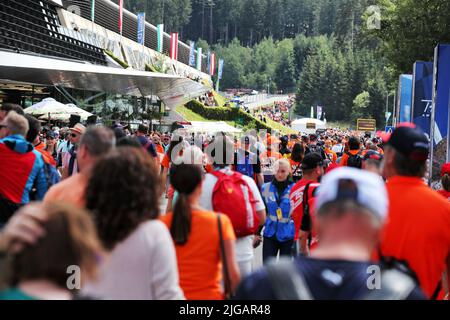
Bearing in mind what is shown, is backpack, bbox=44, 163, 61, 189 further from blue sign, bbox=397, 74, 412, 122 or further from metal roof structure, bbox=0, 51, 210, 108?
metal roof structure, bbox=0, 51, 210, 108

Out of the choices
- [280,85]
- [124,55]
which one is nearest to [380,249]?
[124,55]

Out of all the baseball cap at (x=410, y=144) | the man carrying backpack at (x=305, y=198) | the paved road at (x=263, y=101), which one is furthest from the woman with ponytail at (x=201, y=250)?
the paved road at (x=263, y=101)

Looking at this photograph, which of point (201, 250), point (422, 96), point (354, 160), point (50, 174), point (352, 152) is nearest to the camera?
point (201, 250)

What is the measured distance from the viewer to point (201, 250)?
4.48 metres

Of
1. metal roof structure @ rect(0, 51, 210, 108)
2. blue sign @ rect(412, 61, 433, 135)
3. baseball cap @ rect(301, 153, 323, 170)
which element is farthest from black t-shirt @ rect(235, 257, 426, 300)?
metal roof structure @ rect(0, 51, 210, 108)

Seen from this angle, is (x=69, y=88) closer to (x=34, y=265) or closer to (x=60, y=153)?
(x=60, y=153)

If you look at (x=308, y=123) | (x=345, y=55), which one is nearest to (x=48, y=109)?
(x=308, y=123)

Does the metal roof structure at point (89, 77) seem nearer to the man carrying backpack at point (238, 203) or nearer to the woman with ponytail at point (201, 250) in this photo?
the man carrying backpack at point (238, 203)

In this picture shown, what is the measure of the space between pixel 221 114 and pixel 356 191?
75.1m

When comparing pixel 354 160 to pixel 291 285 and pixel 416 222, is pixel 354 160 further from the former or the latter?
pixel 291 285

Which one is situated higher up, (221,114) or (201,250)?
(221,114)

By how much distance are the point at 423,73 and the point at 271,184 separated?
30.3 feet

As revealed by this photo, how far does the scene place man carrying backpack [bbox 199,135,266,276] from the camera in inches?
237

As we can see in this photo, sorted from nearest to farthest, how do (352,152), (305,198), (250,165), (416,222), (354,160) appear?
(416,222) → (305,198) → (250,165) → (354,160) → (352,152)
